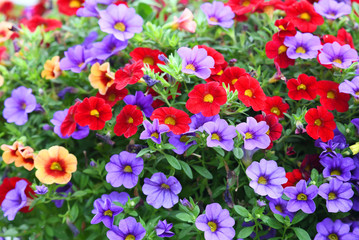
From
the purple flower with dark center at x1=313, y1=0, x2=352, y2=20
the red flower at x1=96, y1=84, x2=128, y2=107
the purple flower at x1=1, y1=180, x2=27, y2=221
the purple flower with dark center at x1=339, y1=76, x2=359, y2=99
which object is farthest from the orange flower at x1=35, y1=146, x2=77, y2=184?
the purple flower with dark center at x1=313, y1=0, x2=352, y2=20

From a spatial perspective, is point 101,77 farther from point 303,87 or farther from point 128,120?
point 303,87

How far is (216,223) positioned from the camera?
125 centimetres

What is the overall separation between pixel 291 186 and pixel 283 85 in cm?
49

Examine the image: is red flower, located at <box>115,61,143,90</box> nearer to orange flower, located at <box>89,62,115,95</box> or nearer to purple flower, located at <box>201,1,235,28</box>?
orange flower, located at <box>89,62,115,95</box>

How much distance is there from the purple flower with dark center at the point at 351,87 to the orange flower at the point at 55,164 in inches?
37.6

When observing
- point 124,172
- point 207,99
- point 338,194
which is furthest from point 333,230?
point 124,172

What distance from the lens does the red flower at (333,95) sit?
4.59 ft

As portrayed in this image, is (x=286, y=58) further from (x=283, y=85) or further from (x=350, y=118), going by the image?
(x=350, y=118)

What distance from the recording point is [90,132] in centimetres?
161

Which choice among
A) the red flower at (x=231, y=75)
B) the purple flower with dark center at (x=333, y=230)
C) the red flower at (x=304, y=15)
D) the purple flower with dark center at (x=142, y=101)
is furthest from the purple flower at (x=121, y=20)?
the purple flower with dark center at (x=333, y=230)

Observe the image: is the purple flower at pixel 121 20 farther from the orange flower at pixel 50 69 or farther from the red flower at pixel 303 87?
the red flower at pixel 303 87

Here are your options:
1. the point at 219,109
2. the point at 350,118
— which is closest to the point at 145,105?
the point at 219,109

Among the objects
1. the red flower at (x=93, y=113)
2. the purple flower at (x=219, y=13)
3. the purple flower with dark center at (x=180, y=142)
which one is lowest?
the purple flower with dark center at (x=180, y=142)

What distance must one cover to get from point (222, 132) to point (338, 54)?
1.77 feet
